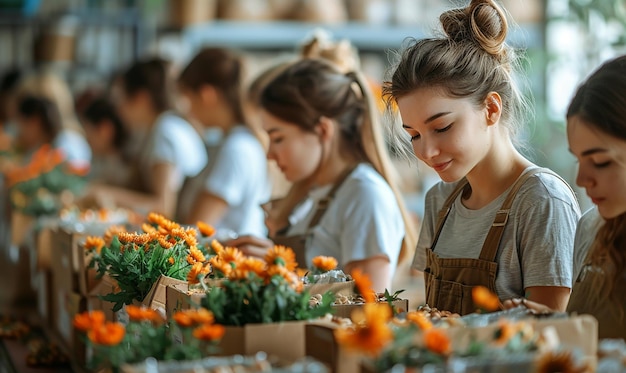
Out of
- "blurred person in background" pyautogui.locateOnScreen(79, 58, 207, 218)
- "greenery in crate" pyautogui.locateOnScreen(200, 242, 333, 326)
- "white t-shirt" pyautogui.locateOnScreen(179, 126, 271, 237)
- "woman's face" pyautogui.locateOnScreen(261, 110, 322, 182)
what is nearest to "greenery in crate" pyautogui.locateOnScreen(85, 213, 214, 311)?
"greenery in crate" pyautogui.locateOnScreen(200, 242, 333, 326)

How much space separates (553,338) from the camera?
4.05ft

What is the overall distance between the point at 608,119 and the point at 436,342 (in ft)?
1.93

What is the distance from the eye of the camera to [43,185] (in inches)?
169

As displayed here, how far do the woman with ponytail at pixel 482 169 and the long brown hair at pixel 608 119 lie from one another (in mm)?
169

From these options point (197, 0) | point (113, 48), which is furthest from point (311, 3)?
point (113, 48)

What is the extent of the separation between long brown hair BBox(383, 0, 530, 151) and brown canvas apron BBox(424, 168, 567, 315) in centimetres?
19

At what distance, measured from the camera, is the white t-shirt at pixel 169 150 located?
462cm

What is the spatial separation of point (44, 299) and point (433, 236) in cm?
173

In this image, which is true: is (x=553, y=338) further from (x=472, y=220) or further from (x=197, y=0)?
(x=197, y=0)

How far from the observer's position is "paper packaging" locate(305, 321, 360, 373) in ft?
4.07

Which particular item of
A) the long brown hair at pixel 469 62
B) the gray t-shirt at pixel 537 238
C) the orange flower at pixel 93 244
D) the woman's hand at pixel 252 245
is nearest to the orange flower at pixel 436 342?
the gray t-shirt at pixel 537 238

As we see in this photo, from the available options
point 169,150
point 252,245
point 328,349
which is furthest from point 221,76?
point 328,349

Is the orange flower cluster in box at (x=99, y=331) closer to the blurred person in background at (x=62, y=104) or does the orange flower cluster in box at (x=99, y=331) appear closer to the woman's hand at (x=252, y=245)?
the woman's hand at (x=252, y=245)

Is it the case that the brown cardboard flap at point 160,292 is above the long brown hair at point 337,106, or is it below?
below
